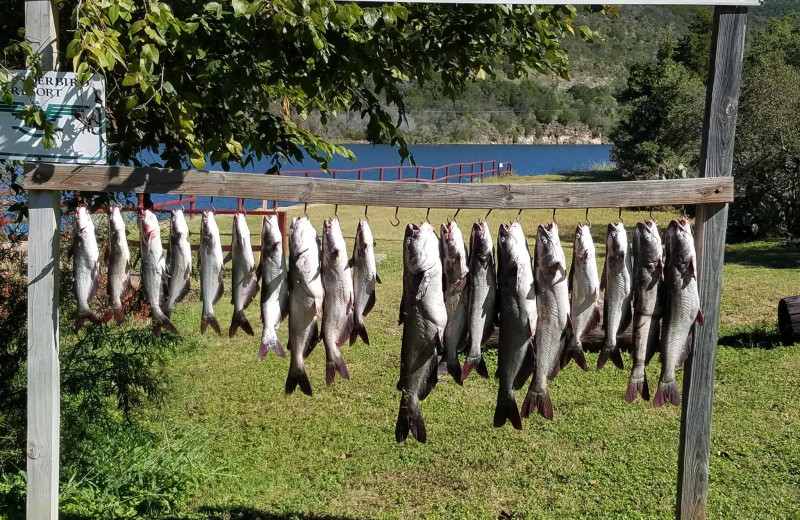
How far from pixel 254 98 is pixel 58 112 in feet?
5.21

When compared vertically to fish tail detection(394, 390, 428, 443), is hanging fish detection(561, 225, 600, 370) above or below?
above

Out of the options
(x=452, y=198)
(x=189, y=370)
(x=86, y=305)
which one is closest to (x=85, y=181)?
(x=86, y=305)

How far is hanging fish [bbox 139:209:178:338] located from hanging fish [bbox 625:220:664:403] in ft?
Result: 6.53

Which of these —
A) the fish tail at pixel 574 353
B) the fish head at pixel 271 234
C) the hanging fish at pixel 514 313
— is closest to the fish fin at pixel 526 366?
the hanging fish at pixel 514 313

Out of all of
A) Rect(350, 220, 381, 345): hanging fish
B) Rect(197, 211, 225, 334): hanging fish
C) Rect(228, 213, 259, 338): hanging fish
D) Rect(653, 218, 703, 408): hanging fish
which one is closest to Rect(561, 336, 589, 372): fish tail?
Rect(653, 218, 703, 408): hanging fish

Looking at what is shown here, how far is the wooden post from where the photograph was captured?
3281 mm

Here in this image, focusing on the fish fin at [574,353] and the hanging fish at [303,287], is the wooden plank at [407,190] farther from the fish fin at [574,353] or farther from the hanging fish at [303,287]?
the fish fin at [574,353]

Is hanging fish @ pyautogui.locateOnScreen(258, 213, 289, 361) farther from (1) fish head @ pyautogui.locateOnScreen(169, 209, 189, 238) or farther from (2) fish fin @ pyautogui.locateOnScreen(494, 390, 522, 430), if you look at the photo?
(2) fish fin @ pyautogui.locateOnScreen(494, 390, 522, 430)

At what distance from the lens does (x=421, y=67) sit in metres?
5.34

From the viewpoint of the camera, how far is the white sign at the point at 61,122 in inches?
133

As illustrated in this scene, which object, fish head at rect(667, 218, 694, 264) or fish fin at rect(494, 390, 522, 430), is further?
fish fin at rect(494, 390, 522, 430)

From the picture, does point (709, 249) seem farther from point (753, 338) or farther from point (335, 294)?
point (753, 338)

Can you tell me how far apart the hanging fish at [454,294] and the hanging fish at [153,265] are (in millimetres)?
1184

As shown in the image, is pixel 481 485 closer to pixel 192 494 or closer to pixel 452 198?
pixel 192 494
